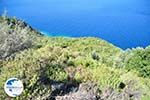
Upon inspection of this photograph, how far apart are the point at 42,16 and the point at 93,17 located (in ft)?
13.4

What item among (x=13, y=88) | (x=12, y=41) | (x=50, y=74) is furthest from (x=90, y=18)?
(x=13, y=88)

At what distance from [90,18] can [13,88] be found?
34892mm

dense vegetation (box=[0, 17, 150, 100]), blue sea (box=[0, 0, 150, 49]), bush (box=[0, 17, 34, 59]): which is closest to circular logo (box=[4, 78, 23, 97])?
dense vegetation (box=[0, 17, 150, 100])

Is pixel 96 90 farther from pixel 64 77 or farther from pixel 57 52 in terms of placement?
pixel 57 52

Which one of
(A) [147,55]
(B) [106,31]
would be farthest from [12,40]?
(B) [106,31]

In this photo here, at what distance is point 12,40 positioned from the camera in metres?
A: 7.26

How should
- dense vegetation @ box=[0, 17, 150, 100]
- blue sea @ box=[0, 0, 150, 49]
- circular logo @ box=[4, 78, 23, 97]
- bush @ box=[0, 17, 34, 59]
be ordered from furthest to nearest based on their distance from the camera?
1. blue sea @ box=[0, 0, 150, 49]
2. bush @ box=[0, 17, 34, 59]
3. dense vegetation @ box=[0, 17, 150, 100]
4. circular logo @ box=[4, 78, 23, 97]

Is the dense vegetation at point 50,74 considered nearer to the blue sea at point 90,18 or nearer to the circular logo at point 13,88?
the circular logo at point 13,88

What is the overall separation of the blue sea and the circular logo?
86.3 ft

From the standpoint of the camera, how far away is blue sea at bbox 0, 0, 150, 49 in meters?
34.3

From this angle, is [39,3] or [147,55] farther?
[39,3]

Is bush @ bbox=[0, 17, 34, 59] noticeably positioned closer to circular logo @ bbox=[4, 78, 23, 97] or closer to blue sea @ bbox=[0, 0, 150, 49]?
circular logo @ bbox=[4, 78, 23, 97]

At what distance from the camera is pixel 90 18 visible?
39.5 meters

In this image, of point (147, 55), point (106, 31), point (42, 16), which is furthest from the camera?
point (42, 16)
